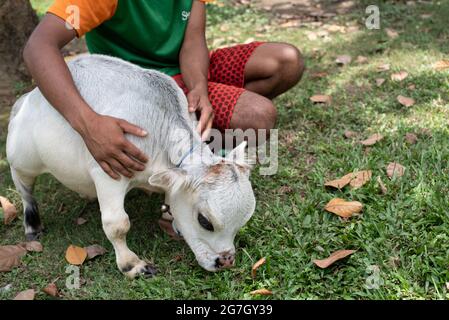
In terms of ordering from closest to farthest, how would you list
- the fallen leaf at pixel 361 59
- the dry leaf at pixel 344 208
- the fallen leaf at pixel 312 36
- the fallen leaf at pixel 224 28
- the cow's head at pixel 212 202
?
the cow's head at pixel 212 202 < the dry leaf at pixel 344 208 < the fallen leaf at pixel 361 59 < the fallen leaf at pixel 312 36 < the fallen leaf at pixel 224 28

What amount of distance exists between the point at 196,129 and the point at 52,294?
1.07 metres

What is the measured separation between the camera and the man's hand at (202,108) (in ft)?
9.48

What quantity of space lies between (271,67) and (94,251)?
1694mm

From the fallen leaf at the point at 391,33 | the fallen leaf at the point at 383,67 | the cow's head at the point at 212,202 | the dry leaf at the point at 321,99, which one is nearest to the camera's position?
the cow's head at the point at 212,202

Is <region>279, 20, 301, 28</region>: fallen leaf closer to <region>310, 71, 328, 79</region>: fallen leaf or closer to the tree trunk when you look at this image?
<region>310, 71, 328, 79</region>: fallen leaf

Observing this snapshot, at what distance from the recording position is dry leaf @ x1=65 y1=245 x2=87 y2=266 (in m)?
2.88

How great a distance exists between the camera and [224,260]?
2582 mm

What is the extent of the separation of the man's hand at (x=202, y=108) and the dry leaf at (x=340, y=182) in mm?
807

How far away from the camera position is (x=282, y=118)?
4.32m

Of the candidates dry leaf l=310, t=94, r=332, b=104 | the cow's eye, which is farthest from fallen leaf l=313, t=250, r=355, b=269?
dry leaf l=310, t=94, r=332, b=104

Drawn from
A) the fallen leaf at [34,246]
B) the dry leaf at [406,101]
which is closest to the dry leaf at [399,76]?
the dry leaf at [406,101]

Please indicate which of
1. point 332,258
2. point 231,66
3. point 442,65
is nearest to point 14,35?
point 231,66

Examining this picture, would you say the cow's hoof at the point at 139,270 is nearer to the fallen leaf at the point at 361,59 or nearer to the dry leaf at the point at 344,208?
the dry leaf at the point at 344,208
